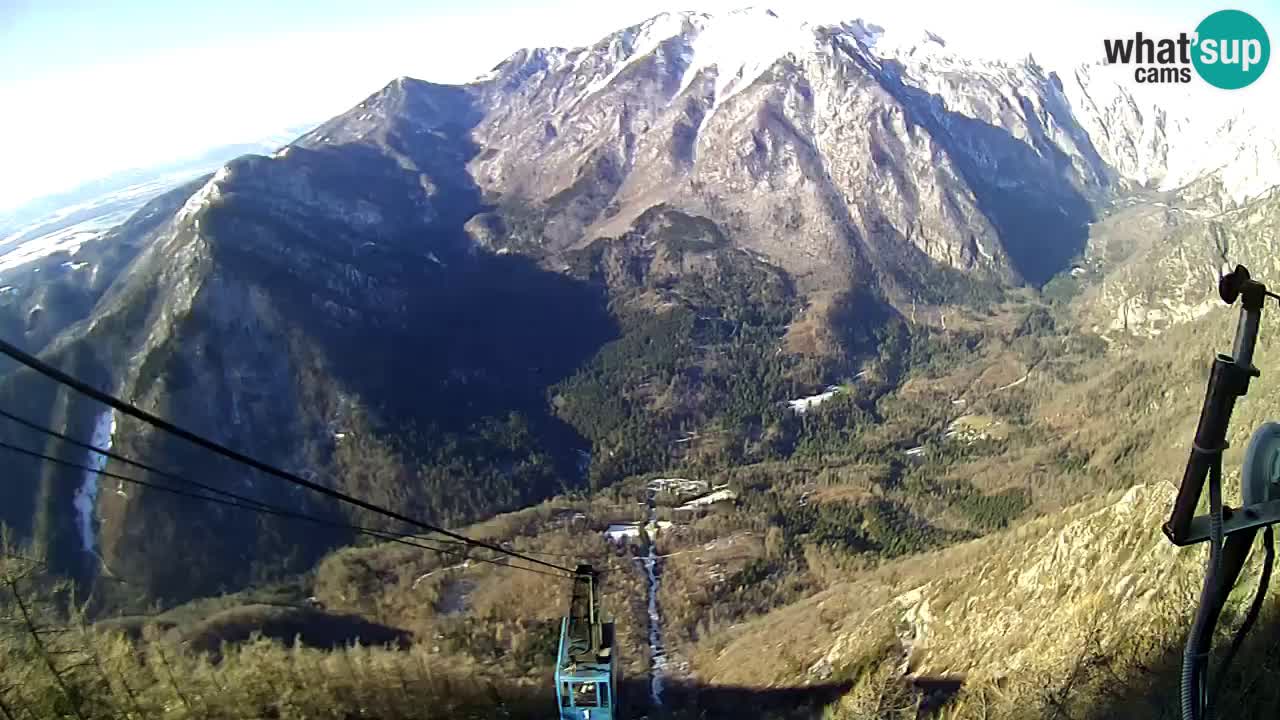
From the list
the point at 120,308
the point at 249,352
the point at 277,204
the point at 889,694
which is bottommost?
the point at 889,694

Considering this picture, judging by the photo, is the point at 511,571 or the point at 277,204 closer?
the point at 511,571

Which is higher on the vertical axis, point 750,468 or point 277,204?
point 277,204

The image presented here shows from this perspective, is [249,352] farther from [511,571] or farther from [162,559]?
[511,571]

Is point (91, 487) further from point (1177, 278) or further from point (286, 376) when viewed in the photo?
point (1177, 278)

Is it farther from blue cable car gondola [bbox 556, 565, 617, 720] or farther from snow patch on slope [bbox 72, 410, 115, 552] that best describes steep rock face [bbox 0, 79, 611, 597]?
blue cable car gondola [bbox 556, 565, 617, 720]

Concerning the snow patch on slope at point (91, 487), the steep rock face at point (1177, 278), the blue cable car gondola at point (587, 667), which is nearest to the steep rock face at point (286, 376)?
the snow patch on slope at point (91, 487)

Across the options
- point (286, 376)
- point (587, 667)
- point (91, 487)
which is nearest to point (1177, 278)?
point (286, 376)

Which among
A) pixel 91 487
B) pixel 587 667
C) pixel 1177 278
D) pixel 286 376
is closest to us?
A: pixel 587 667

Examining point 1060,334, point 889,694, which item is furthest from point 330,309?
point 1060,334

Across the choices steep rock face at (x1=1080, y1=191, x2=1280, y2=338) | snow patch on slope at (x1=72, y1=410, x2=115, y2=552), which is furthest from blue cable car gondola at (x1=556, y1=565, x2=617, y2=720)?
steep rock face at (x1=1080, y1=191, x2=1280, y2=338)
